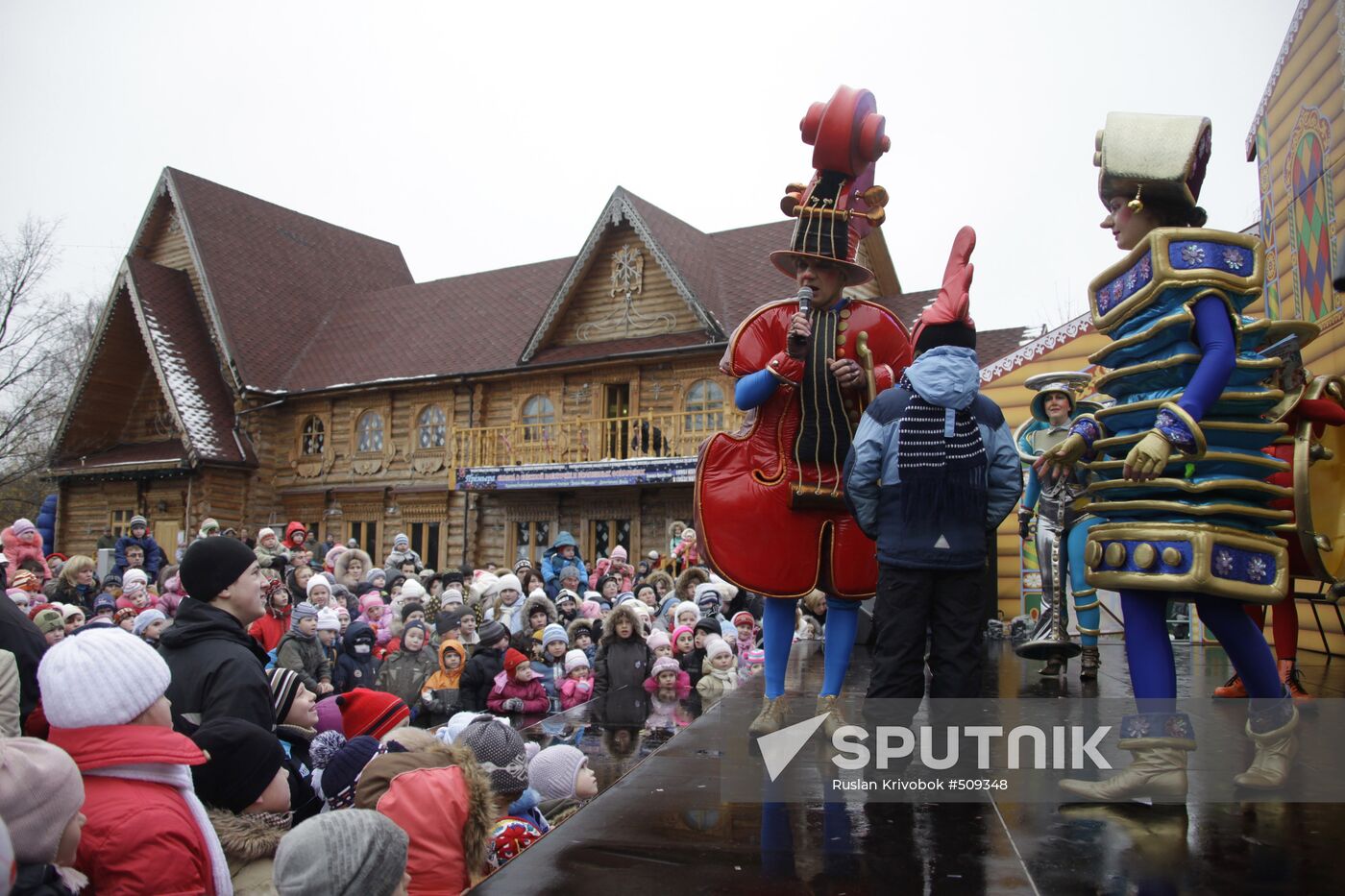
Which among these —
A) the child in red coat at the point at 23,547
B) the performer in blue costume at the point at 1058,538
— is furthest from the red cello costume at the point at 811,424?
the child in red coat at the point at 23,547

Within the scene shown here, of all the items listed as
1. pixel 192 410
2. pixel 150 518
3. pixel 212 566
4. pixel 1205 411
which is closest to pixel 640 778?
pixel 212 566

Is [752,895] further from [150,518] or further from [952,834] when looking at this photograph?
[150,518]

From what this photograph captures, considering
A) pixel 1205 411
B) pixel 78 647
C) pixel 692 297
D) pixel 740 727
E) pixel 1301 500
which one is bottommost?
pixel 740 727

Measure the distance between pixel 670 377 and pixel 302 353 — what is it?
39.5ft

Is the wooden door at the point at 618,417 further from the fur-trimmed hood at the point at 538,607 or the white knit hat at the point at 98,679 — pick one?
the white knit hat at the point at 98,679

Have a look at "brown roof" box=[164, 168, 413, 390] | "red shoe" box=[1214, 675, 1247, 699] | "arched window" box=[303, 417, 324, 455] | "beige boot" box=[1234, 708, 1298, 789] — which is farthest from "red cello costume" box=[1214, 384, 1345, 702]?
"brown roof" box=[164, 168, 413, 390]

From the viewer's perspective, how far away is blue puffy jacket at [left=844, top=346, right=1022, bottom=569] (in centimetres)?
370

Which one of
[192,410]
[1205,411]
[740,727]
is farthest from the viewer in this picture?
[192,410]

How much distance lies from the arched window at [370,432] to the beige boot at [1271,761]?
24.0 metres

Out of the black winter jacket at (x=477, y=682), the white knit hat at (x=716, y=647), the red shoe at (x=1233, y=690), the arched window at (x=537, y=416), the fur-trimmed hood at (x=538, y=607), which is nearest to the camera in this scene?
the red shoe at (x=1233, y=690)

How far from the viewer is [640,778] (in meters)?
3.69

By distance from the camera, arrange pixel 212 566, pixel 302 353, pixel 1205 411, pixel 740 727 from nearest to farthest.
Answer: pixel 1205 411
pixel 212 566
pixel 740 727
pixel 302 353

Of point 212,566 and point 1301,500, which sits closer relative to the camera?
point 212,566

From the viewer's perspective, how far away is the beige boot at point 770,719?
419cm
